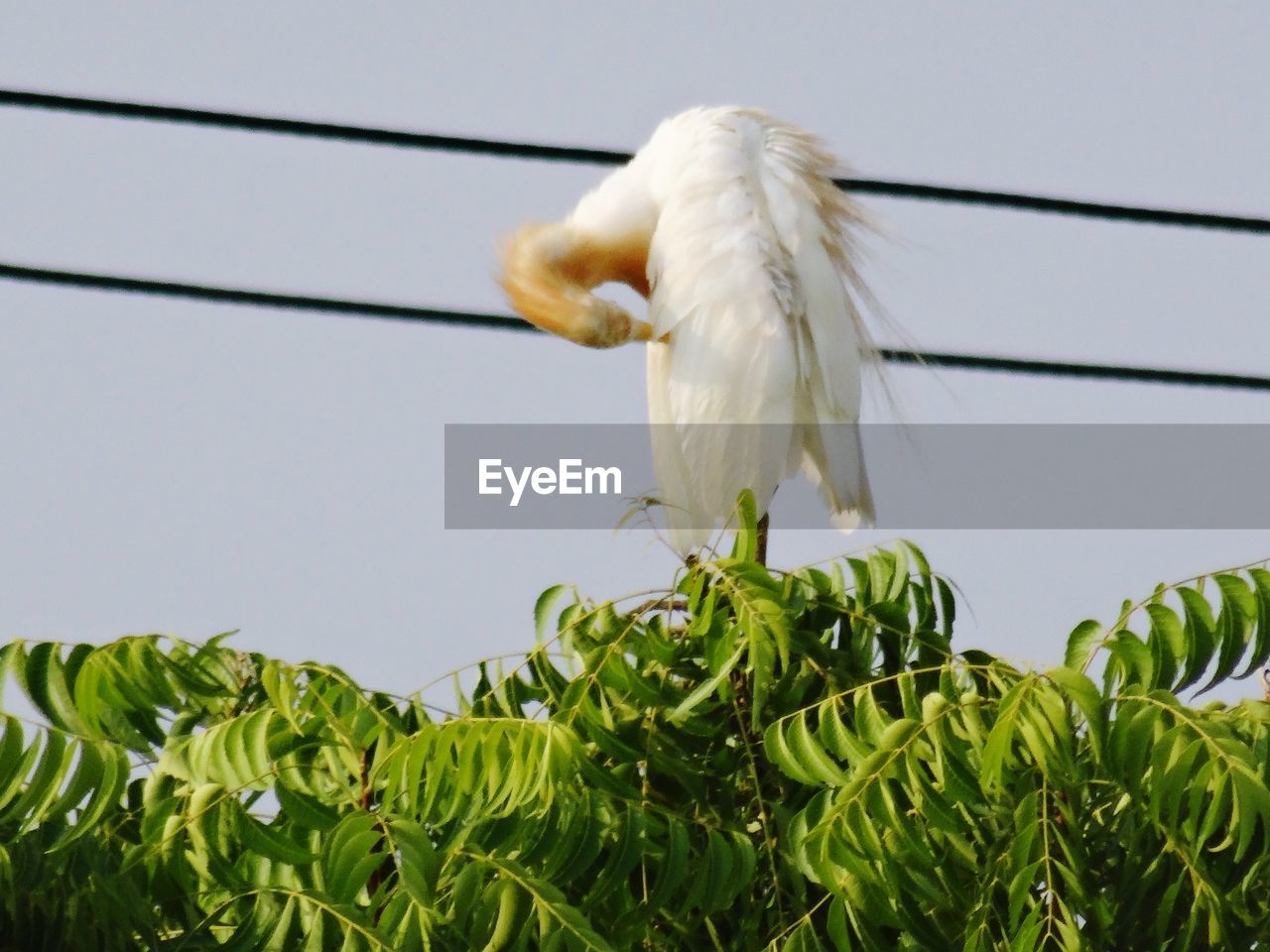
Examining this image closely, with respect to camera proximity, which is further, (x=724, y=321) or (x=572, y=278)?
(x=572, y=278)

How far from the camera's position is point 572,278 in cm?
389

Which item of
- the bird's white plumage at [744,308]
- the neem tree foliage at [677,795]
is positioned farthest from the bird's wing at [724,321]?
the neem tree foliage at [677,795]

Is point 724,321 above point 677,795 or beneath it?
above

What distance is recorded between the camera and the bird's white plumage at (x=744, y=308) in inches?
143

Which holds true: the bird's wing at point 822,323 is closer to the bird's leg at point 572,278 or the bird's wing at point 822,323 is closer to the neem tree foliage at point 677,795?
the bird's leg at point 572,278

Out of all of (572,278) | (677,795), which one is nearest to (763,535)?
(572,278)

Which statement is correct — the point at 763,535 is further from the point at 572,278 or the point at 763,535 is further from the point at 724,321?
the point at 572,278

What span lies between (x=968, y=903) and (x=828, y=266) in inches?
72.8

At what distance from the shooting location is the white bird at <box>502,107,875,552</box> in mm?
3643

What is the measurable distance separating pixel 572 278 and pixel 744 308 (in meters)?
0.42

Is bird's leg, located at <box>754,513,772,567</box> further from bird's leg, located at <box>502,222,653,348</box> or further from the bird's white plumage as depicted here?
bird's leg, located at <box>502,222,653,348</box>

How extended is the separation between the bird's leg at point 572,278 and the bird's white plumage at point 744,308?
0.04m

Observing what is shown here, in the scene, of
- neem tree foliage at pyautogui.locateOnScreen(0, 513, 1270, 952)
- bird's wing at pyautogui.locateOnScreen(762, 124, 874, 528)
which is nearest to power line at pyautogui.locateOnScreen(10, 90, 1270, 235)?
bird's wing at pyautogui.locateOnScreen(762, 124, 874, 528)

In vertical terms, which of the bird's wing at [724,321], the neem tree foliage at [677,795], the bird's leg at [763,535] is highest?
the bird's wing at [724,321]
